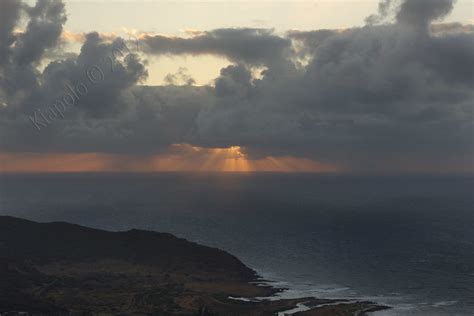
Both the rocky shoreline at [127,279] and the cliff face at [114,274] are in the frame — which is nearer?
the rocky shoreline at [127,279]

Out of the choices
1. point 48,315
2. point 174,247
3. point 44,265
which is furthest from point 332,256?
point 48,315

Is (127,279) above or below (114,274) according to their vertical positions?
below

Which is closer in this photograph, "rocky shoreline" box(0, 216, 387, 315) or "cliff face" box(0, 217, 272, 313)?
"rocky shoreline" box(0, 216, 387, 315)

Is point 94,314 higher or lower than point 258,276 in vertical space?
lower

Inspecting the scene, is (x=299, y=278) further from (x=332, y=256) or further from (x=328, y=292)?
(x=332, y=256)

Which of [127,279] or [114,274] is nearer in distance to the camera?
[127,279]

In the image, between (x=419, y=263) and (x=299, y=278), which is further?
(x=419, y=263)

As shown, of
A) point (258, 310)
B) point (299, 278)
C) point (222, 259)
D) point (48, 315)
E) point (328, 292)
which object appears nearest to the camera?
point (48, 315)

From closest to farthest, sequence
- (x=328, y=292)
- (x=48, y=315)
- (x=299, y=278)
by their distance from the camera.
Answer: (x=48, y=315)
(x=328, y=292)
(x=299, y=278)
